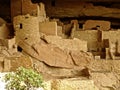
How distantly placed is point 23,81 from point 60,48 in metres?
7.43

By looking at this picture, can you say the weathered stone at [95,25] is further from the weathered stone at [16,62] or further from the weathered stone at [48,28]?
the weathered stone at [16,62]

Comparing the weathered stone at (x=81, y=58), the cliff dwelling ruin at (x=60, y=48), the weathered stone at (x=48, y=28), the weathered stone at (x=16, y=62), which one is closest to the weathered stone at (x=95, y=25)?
the cliff dwelling ruin at (x=60, y=48)

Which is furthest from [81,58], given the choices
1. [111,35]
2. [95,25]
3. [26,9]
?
[26,9]

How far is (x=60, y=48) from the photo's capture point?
543 inches

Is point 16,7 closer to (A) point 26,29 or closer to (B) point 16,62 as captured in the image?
(A) point 26,29

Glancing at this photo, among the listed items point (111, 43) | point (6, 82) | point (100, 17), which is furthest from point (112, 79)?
point (6, 82)

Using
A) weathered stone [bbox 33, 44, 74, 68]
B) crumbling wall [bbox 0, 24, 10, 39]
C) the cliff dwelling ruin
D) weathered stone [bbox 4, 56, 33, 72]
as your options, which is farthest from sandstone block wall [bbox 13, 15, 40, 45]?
weathered stone [bbox 4, 56, 33, 72]

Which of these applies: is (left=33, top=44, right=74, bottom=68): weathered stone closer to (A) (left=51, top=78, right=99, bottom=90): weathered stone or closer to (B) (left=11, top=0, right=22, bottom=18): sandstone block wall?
(B) (left=11, top=0, right=22, bottom=18): sandstone block wall

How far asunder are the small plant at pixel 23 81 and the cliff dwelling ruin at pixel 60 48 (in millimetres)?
5200

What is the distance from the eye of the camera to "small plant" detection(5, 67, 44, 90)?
6.35 meters

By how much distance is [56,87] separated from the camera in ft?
36.8

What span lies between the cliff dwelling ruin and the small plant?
5200mm

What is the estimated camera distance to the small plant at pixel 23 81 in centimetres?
635

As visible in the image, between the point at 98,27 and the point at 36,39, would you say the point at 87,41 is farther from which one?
the point at 36,39
